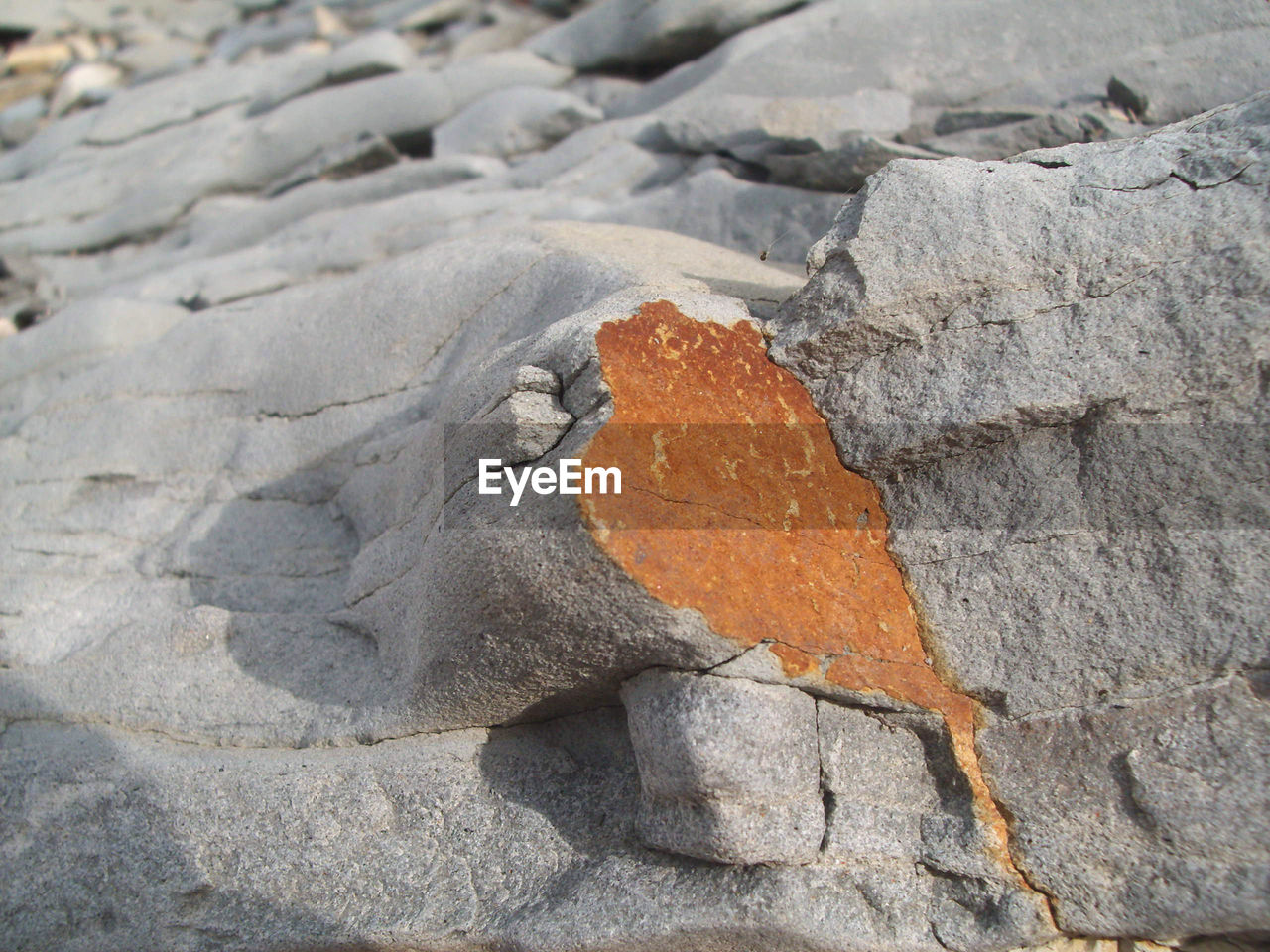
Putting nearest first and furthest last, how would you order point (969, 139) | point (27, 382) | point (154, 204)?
point (969, 139) → point (27, 382) → point (154, 204)

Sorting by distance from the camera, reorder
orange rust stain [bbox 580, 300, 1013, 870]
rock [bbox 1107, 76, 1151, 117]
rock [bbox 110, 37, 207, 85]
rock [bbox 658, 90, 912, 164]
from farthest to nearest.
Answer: rock [bbox 110, 37, 207, 85]
rock [bbox 658, 90, 912, 164]
rock [bbox 1107, 76, 1151, 117]
orange rust stain [bbox 580, 300, 1013, 870]

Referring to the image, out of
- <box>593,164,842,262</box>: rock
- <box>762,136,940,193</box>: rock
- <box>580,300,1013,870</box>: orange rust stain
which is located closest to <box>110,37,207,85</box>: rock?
<box>593,164,842,262</box>: rock

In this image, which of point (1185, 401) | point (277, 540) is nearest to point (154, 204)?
point (277, 540)

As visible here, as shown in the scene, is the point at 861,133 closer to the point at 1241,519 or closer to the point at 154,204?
the point at 1241,519

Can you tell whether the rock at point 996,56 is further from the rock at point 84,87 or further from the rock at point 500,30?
the rock at point 84,87

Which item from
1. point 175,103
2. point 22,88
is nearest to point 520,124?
point 175,103

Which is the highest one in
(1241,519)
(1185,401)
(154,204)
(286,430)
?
(1185,401)

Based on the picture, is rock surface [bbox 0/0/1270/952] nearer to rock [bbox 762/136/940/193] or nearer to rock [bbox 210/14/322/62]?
rock [bbox 762/136/940/193]
